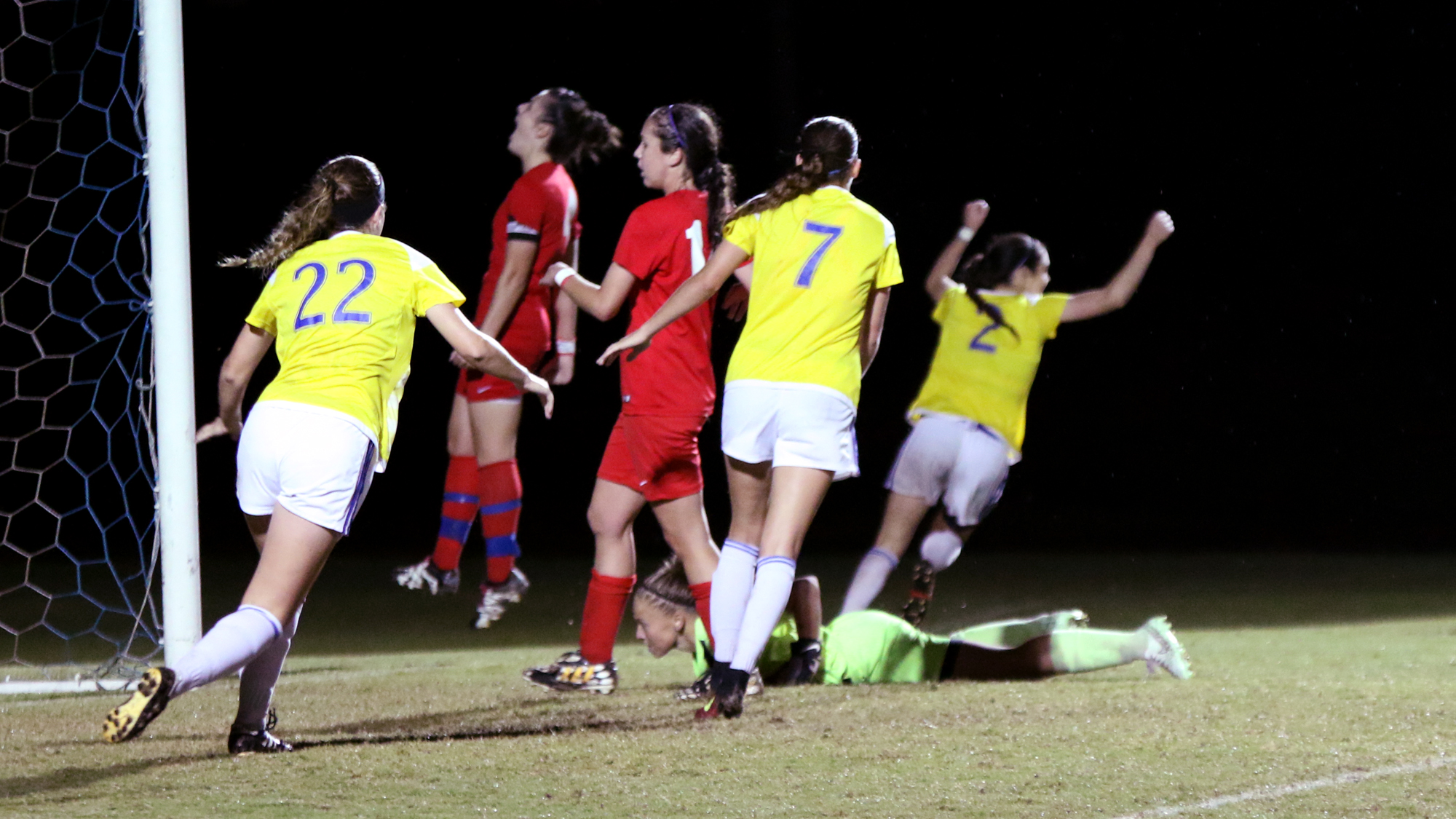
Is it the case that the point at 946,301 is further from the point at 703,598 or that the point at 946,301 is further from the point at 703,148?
the point at 703,598

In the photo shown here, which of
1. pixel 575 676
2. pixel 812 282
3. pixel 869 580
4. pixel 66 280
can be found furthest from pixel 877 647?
pixel 66 280

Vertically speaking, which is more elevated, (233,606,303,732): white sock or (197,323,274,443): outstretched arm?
(197,323,274,443): outstretched arm

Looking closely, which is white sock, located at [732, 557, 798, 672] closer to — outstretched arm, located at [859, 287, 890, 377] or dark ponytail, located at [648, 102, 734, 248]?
outstretched arm, located at [859, 287, 890, 377]

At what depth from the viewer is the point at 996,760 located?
3.45 meters

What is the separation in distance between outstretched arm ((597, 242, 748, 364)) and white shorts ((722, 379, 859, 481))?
238 mm

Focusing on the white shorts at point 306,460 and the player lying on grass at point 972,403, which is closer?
the white shorts at point 306,460

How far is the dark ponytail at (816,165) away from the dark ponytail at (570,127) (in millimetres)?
1529

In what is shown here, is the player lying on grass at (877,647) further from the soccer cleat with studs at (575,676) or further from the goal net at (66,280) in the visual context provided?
the goal net at (66,280)

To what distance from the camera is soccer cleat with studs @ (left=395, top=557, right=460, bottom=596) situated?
6.09 meters

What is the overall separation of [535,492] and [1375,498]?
6011mm

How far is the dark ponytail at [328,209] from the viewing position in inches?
136

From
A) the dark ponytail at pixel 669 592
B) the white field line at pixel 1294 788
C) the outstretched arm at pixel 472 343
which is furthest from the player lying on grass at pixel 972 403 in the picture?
the outstretched arm at pixel 472 343

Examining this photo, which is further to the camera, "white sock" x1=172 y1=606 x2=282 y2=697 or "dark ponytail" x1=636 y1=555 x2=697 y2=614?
"dark ponytail" x1=636 y1=555 x2=697 y2=614

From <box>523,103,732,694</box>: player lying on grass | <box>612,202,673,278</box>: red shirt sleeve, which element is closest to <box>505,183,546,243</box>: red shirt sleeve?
<box>523,103,732,694</box>: player lying on grass
